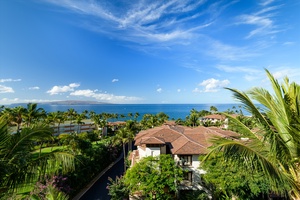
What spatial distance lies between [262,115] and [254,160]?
1482 millimetres

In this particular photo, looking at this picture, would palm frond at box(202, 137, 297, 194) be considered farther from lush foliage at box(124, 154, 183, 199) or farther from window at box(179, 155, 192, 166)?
window at box(179, 155, 192, 166)

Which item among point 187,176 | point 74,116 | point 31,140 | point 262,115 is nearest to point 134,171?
point 187,176

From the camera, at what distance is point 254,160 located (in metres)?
5.32

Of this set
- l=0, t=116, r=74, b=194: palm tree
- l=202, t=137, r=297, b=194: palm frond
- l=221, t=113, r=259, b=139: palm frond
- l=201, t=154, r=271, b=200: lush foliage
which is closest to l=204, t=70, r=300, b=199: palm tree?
l=202, t=137, r=297, b=194: palm frond

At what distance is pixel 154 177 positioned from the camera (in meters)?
20.1

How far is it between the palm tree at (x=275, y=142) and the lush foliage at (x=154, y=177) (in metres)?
15.9

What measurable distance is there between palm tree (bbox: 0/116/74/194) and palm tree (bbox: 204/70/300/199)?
4.79 metres

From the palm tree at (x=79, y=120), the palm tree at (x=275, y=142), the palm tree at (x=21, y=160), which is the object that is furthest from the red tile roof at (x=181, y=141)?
the palm tree at (x=79, y=120)

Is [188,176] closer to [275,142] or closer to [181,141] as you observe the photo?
[181,141]

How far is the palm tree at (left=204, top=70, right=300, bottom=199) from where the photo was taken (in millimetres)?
5137

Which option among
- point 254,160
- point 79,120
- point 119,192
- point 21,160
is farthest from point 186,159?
point 79,120

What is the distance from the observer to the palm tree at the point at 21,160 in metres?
5.46

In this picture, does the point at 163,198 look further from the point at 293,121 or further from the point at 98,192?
the point at 293,121

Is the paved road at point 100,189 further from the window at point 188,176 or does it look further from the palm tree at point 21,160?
the palm tree at point 21,160
